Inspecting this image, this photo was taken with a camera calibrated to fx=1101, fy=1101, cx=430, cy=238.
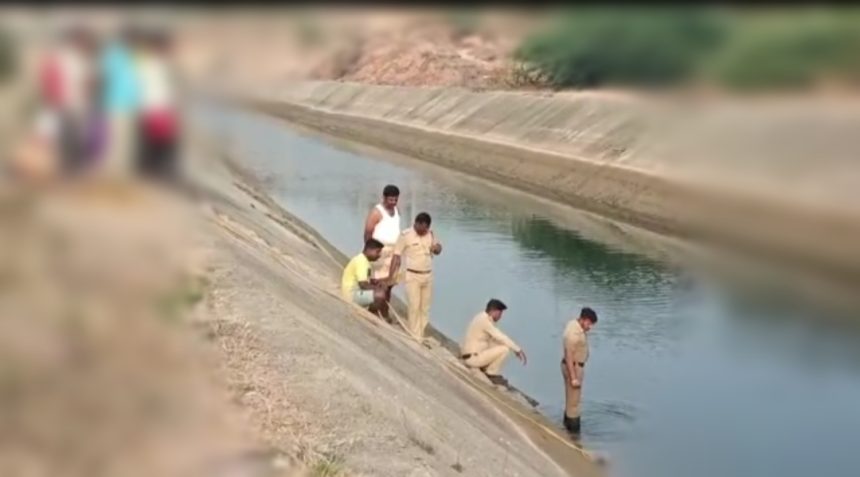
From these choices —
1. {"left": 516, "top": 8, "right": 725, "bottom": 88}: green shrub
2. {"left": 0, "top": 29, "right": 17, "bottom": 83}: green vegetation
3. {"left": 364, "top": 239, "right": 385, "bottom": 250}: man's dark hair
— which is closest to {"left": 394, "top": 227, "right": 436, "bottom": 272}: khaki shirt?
{"left": 364, "top": 239, "right": 385, "bottom": 250}: man's dark hair

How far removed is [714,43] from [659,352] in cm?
1048

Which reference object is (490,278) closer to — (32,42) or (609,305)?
(609,305)

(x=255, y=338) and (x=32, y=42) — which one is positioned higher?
(x=32, y=42)

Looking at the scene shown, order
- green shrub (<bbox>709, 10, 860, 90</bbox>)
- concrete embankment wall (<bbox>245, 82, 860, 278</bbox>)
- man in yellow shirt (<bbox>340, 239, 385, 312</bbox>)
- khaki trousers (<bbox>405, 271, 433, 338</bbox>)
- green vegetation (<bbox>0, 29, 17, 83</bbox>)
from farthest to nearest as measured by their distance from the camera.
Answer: khaki trousers (<bbox>405, 271, 433, 338</bbox>), man in yellow shirt (<bbox>340, 239, 385, 312</bbox>), concrete embankment wall (<bbox>245, 82, 860, 278</bbox>), green vegetation (<bbox>0, 29, 17, 83</bbox>), green shrub (<bbox>709, 10, 860, 90</bbox>)

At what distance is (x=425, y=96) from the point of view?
1094 inches

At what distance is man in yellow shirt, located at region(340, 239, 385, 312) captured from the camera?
32.5ft

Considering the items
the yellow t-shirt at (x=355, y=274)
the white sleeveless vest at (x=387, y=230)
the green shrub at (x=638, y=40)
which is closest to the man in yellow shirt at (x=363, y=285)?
the yellow t-shirt at (x=355, y=274)

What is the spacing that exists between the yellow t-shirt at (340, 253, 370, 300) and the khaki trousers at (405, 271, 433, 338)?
0.38 m

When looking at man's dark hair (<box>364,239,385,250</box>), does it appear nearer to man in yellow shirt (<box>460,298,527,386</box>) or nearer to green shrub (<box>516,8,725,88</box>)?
man in yellow shirt (<box>460,298,527,386</box>)

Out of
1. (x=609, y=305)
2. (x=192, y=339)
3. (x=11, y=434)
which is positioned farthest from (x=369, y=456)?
(x=609, y=305)

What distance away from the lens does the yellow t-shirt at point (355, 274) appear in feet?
32.5

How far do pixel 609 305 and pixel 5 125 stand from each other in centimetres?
1222

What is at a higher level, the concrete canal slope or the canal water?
the concrete canal slope

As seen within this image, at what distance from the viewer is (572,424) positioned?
949cm
